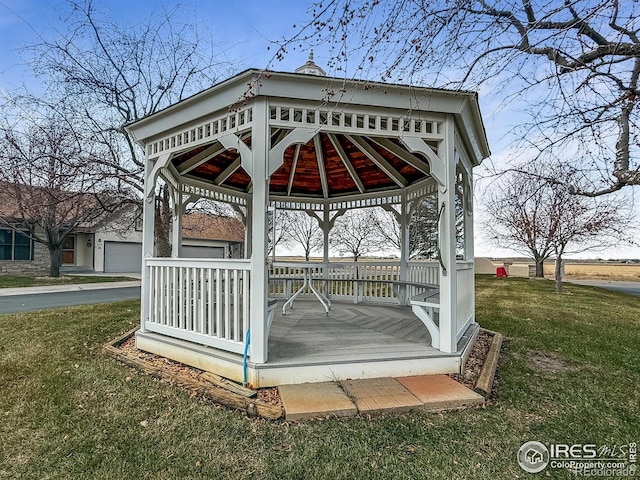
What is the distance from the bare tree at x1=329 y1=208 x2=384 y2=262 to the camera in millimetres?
21891

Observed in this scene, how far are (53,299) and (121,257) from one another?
12.4 metres

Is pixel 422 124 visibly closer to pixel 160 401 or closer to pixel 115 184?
pixel 160 401

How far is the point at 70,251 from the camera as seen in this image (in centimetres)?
1970

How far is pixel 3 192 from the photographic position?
12359mm

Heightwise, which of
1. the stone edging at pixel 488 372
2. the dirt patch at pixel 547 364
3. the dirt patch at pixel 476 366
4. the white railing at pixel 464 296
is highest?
the white railing at pixel 464 296

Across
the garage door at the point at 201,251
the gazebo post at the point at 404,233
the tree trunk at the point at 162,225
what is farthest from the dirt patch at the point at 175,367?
the garage door at the point at 201,251

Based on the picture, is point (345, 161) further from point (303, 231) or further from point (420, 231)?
point (303, 231)

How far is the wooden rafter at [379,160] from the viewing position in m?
5.61

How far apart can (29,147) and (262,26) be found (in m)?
12.1

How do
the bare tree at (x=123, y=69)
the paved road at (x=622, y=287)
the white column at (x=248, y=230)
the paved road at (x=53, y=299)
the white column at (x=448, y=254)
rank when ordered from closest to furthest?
the white column at (x=448, y=254) < the white column at (x=248, y=230) < the paved road at (x=53, y=299) < the bare tree at (x=123, y=69) < the paved road at (x=622, y=287)

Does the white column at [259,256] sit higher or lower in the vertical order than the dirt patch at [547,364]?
higher

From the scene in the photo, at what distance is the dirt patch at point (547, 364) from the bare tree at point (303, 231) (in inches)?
715

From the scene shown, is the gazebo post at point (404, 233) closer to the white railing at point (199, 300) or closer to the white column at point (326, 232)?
the white column at point (326, 232)

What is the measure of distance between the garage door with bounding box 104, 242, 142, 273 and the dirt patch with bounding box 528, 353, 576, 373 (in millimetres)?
22226
